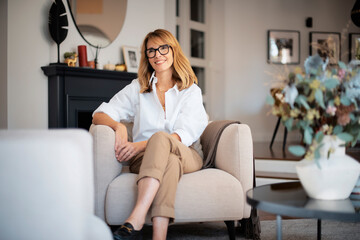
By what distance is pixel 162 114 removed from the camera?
92.4 inches

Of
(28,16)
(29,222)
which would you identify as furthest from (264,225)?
(28,16)

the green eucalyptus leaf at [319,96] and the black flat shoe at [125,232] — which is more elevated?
the green eucalyptus leaf at [319,96]

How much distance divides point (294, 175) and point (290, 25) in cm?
413

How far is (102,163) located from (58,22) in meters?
1.99

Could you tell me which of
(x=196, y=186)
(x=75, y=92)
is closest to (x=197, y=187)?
(x=196, y=186)

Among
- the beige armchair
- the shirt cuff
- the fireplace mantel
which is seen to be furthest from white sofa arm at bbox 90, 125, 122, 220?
the fireplace mantel

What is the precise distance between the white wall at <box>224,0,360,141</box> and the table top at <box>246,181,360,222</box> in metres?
5.49

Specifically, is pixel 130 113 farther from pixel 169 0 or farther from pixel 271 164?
pixel 169 0

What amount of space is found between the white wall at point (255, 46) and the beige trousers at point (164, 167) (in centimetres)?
504

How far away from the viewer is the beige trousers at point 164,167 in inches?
69.0

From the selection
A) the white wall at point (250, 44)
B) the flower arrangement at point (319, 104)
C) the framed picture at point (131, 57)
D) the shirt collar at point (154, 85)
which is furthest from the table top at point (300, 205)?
the white wall at point (250, 44)

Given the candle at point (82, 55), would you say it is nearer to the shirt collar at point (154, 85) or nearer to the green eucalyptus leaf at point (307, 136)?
the shirt collar at point (154, 85)

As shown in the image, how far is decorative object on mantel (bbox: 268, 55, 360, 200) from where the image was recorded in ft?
4.48

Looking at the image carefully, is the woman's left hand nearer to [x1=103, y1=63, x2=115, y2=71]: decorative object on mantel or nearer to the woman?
the woman
